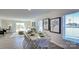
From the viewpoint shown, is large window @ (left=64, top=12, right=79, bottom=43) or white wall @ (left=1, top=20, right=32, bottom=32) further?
white wall @ (left=1, top=20, right=32, bottom=32)

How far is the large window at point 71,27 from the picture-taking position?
239 centimetres

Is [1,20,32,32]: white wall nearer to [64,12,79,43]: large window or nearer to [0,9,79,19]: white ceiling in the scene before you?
[0,9,79,19]: white ceiling

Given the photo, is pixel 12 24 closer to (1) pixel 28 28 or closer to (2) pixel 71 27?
(1) pixel 28 28

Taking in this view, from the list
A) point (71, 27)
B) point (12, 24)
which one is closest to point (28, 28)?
point (12, 24)

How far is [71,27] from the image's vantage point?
244cm

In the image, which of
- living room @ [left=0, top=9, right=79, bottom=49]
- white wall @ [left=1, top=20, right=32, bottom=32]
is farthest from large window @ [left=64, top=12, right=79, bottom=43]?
white wall @ [left=1, top=20, right=32, bottom=32]

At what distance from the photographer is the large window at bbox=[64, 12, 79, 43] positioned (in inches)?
94.1

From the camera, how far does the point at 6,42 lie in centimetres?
246

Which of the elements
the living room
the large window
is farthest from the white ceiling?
the large window

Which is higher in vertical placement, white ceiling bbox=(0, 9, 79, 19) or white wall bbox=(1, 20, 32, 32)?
white ceiling bbox=(0, 9, 79, 19)
